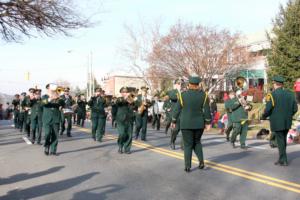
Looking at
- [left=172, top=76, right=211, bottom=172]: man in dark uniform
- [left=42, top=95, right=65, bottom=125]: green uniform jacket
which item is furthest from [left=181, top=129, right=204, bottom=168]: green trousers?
[left=42, top=95, right=65, bottom=125]: green uniform jacket

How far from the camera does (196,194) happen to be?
7.48 metres

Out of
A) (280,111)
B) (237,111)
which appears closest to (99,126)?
(237,111)

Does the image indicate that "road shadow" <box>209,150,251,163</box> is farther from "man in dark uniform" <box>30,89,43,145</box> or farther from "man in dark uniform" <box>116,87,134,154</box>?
"man in dark uniform" <box>30,89,43,145</box>

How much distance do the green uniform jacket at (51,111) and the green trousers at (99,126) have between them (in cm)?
358

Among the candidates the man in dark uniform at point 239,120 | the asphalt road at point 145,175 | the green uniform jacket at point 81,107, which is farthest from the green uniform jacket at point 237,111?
the green uniform jacket at point 81,107

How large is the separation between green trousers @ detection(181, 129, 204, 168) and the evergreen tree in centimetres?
2359

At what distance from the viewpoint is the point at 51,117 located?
13.0 metres

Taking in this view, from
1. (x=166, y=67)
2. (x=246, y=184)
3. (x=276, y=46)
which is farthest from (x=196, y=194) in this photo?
(x=166, y=67)

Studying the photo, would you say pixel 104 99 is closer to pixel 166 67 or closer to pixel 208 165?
pixel 208 165

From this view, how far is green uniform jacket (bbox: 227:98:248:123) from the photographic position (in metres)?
14.0

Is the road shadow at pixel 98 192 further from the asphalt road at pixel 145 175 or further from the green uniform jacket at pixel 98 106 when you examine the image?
the green uniform jacket at pixel 98 106

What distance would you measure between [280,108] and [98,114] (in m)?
7.99

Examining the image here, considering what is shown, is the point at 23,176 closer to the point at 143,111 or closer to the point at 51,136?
the point at 51,136

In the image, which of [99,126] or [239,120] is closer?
[239,120]
